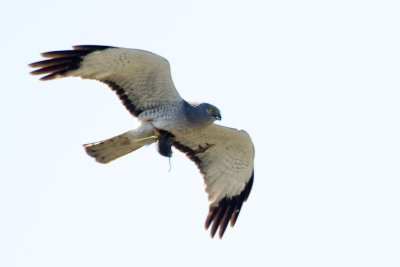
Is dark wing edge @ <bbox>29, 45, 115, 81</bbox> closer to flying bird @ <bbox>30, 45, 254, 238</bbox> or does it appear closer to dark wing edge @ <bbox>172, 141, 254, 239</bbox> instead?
flying bird @ <bbox>30, 45, 254, 238</bbox>

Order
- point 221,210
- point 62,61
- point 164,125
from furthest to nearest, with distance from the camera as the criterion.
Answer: point 221,210 → point 164,125 → point 62,61

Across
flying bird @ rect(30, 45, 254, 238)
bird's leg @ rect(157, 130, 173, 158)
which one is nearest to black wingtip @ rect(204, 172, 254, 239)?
flying bird @ rect(30, 45, 254, 238)

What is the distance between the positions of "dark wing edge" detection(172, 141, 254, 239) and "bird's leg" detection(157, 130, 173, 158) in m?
0.82

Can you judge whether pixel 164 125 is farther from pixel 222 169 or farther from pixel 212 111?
pixel 222 169

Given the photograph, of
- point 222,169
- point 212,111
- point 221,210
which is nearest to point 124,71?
point 212,111

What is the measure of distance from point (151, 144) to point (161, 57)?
59.2 inches

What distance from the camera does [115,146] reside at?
1753 cm

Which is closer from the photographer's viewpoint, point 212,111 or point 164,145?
point 212,111

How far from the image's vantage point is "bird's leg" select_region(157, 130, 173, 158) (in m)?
17.8

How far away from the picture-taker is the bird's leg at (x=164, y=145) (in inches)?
700

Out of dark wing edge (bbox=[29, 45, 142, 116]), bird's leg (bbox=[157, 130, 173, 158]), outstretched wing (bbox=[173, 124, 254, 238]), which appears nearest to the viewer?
dark wing edge (bbox=[29, 45, 142, 116])

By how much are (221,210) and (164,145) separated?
1827mm

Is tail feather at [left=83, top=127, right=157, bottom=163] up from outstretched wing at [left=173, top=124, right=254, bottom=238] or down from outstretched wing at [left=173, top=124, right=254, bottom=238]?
up

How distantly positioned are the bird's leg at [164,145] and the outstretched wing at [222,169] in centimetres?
66
